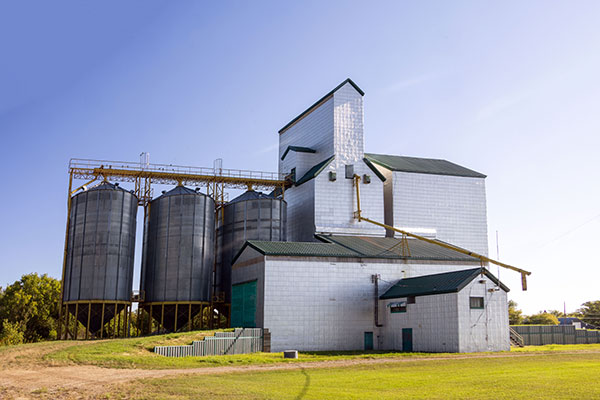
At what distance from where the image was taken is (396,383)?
81.0ft

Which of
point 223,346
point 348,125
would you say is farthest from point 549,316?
point 223,346

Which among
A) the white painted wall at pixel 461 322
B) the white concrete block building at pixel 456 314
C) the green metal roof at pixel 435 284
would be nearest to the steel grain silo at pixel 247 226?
the green metal roof at pixel 435 284

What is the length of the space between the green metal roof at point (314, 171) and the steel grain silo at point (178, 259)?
11.6 m

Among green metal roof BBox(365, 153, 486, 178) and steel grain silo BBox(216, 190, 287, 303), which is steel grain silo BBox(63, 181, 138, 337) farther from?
green metal roof BBox(365, 153, 486, 178)

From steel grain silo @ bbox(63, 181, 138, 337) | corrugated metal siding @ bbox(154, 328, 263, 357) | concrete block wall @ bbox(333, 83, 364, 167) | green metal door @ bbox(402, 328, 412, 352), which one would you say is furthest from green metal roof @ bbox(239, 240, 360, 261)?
concrete block wall @ bbox(333, 83, 364, 167)

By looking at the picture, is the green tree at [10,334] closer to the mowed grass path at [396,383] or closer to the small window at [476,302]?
the mowed grass path at [396,383]

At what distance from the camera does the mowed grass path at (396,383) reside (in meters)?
21.1

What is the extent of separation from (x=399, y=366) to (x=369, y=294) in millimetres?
17118

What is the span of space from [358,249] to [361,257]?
8.16 feet

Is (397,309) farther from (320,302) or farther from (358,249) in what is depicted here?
(358,249)

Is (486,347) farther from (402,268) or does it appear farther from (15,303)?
(15,303)

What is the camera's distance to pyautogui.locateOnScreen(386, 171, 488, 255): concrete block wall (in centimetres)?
6769

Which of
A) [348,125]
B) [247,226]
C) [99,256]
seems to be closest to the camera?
[99,256]

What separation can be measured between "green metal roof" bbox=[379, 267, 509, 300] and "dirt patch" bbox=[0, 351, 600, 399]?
815 cm
